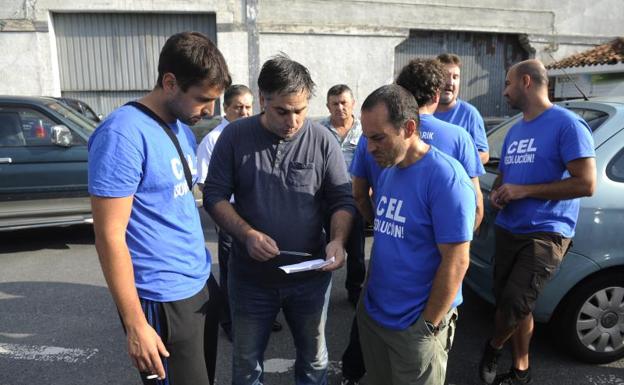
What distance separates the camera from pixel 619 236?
109 inches

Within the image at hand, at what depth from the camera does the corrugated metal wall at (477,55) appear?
14203 millimetres

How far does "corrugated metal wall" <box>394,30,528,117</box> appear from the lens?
1420 cm

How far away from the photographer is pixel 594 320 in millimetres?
2947

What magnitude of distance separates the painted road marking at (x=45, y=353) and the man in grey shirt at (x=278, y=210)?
5.18 ft

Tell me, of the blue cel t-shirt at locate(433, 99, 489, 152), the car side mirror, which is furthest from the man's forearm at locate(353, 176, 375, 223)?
the car side mirror

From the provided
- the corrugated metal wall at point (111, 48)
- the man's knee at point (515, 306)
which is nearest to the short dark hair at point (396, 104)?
the man's knee at point (515, 306)

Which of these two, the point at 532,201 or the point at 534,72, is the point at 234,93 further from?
the point at 532,201

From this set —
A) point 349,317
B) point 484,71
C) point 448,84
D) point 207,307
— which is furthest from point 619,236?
point 484,71

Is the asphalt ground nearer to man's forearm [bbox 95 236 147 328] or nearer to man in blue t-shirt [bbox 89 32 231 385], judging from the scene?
man in blue t-shirt [bbox 89 32 231 385]

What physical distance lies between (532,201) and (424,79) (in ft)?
3.00

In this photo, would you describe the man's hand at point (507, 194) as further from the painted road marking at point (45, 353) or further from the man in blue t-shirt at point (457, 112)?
the painted road marking at point (45, 353)

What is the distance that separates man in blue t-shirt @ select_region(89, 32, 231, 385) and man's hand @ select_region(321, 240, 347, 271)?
54cm

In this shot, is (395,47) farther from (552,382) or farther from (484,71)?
(552,382)

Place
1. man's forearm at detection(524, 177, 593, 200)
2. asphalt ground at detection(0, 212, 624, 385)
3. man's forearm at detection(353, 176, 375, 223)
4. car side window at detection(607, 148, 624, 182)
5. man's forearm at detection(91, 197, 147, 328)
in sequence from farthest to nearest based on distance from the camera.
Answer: asphalt ground at detection(0, 212, 624, 385) → car side window at detection(607, 148, 624, 182) → man's forearm at detection(353, 176, 375, 223) → man's forearm at detection(524, 177, 593, 200) → man's forearm at detection(91, 197, 147, 328)
